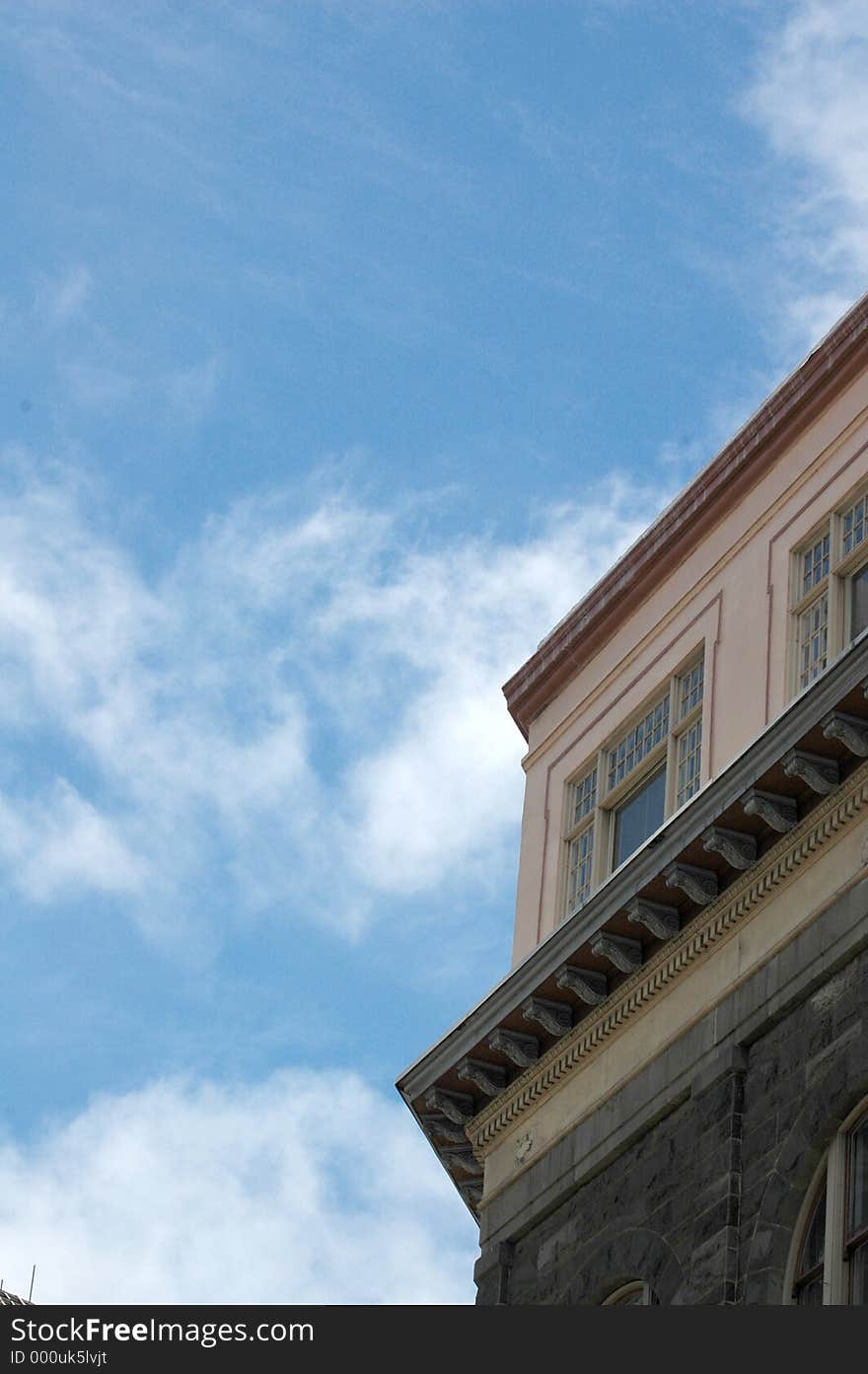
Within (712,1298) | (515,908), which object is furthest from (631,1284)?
(515,908)

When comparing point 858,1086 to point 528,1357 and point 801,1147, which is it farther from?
point 528,1357

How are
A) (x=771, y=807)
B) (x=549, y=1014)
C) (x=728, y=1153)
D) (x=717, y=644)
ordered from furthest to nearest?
(x=717, y=644), (x=549, y=1014), (x=771, y=807), (x=728, y=1153)

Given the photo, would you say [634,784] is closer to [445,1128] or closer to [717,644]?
[717,644]

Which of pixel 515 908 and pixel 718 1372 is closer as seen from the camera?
pixel 718 1372

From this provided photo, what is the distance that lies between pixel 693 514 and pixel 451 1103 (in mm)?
6930

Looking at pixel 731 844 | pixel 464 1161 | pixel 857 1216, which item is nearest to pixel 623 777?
A: pixel 731 844

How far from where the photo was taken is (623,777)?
119ft

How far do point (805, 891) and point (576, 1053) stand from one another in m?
3.93

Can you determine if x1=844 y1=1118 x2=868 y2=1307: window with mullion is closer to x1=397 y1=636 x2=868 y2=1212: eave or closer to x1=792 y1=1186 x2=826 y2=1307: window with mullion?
x1=792 y1=1186 x2=826 y2=1307: window with mullion

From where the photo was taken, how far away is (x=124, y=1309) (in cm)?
2712

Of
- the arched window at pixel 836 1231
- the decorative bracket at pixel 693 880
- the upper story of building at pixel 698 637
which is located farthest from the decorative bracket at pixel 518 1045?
the arched window at pixel 836 1231

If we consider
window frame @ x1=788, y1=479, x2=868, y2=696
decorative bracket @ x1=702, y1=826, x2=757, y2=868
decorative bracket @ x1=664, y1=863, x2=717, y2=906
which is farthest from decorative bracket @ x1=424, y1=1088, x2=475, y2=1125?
window frame @ x1=788, y1=479, x2=868, y2=696

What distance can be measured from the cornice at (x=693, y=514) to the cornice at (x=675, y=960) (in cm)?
518

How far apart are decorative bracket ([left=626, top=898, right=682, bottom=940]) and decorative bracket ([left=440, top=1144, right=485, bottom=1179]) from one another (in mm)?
4448
